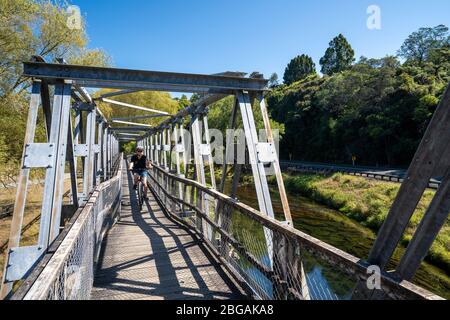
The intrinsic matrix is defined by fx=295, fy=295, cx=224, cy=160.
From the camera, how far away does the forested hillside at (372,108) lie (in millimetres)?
32938

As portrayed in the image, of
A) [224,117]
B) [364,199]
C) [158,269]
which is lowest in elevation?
[364,199]

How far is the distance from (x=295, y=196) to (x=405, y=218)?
2742 centimetres

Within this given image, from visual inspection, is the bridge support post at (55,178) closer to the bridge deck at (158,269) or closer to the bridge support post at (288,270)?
the bridge deck at (158,269)

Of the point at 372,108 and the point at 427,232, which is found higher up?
the point at 372,108

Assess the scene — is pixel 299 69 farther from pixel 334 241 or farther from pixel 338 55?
pixel 334 241

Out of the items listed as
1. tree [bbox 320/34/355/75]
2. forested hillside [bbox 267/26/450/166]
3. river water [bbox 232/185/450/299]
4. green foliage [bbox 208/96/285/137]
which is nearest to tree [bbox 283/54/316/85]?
tree [bbox 320/34/355/75]

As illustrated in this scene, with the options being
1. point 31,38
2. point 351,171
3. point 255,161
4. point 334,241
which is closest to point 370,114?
point 351,171

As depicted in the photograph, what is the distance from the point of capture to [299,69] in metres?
92.8

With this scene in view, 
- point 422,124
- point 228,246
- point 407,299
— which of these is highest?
point 422,124

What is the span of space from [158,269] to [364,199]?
819 inches

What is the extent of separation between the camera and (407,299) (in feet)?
4.91

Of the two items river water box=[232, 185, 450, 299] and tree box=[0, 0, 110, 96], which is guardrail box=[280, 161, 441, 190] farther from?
tree box=[0, 0, 110, 96]
